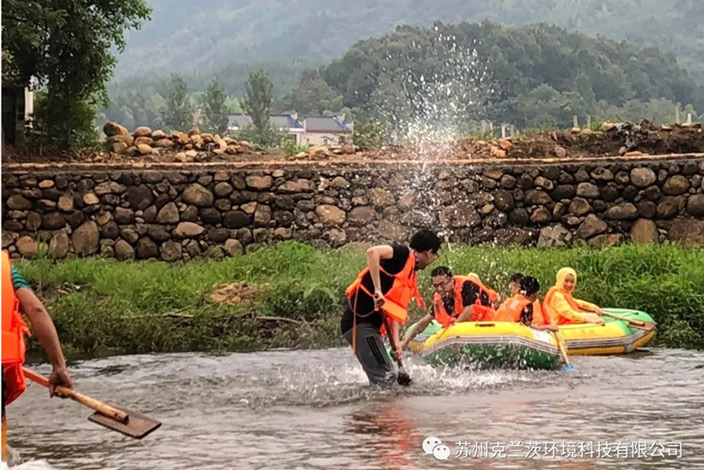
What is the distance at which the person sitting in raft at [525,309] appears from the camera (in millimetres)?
12008

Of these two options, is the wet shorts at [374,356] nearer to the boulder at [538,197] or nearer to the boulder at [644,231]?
the boulder at [538,197]

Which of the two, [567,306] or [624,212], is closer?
[567,306]

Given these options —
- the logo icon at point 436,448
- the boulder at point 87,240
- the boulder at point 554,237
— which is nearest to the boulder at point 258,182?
the boulder at point 87,240

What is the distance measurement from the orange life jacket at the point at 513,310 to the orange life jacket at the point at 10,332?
720 centimetres

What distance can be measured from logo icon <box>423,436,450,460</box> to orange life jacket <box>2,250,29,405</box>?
9.53 ft

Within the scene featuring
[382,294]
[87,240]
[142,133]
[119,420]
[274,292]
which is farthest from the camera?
[142,133]

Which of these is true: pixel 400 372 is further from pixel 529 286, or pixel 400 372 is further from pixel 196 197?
pixel 196 197

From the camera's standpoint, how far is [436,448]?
7.63m

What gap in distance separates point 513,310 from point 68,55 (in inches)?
412

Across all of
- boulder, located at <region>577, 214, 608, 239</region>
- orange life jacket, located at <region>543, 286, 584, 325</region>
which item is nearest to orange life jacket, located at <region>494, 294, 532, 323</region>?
orange life jacket, located at <region>543, 286, 584, 325</region>

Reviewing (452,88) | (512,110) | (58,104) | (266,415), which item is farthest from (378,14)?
(266,415)

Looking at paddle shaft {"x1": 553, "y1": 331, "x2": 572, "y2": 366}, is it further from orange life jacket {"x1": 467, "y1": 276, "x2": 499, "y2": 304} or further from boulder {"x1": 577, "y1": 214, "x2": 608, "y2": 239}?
boulder {"x1": 577, "y1": 214, "x2": 608, "y2": 239}

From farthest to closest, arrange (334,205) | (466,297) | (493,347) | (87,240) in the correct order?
1. (334,205)
2. (87,240)
3. (466,297)
4. (493,347)

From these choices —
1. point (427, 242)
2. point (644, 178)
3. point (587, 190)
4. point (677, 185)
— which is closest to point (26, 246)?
point (587, 190)
